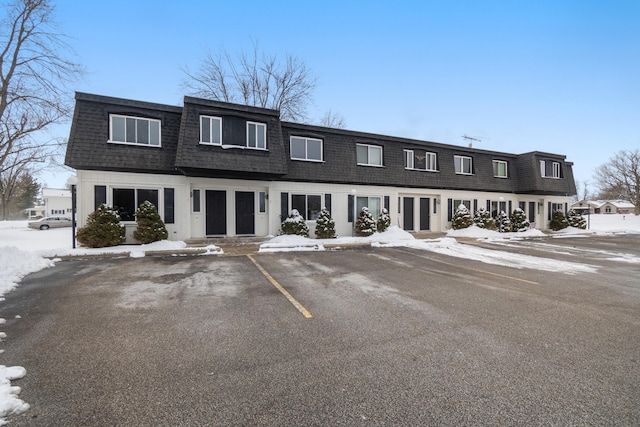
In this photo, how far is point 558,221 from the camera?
2222cm

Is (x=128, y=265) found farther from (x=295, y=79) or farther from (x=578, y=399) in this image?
(x=295, y=79)

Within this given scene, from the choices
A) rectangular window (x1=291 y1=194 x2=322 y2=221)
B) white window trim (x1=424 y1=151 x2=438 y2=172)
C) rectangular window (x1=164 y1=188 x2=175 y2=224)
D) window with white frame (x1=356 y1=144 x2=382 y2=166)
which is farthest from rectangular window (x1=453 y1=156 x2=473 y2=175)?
rectangular window (x1=164 y1=188 x2=175 y2=224)

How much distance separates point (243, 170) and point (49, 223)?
23.9m

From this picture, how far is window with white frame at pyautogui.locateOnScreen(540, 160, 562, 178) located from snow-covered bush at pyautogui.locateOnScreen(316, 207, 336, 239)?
57.4 ft

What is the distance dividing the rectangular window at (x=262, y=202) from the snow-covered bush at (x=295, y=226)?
1.38 meters

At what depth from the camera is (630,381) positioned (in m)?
2.55

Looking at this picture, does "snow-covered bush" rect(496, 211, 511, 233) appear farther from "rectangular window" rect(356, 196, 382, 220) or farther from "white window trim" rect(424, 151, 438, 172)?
"rectangular window" rect(356, 196, 382, 220)

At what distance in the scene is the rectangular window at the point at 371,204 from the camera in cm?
1616

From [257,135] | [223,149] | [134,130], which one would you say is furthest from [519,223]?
[134,130]

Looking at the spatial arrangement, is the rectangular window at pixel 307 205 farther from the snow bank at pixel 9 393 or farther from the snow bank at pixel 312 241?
the snow bank at pixel 9 393

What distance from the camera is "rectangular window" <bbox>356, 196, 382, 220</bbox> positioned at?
53.0ft

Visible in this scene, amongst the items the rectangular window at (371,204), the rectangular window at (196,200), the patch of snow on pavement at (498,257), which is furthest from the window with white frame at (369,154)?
the rectangular window at (196,200)

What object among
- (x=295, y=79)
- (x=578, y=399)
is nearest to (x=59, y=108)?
(x=295, y=79)

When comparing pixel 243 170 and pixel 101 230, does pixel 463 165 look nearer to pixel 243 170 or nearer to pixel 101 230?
pixel 243 170
